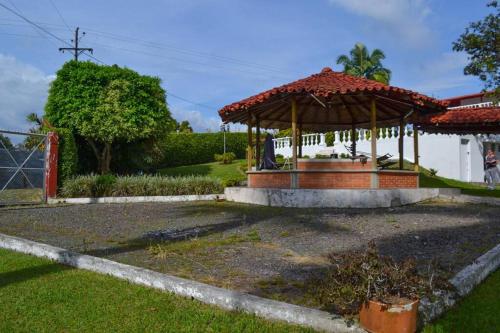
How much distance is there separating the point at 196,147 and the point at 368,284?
28050 millimetres

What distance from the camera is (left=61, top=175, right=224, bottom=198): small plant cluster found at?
51.3 feet

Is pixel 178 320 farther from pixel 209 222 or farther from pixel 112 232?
pixel 209 222

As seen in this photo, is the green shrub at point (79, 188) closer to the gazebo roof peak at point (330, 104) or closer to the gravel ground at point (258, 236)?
the gravel ground at point (258, 236)

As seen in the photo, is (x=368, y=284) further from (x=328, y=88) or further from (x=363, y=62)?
(x=363, y=62)

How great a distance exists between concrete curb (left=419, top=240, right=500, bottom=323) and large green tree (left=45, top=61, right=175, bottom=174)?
51.9 ft

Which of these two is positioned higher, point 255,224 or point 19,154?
point 19,154

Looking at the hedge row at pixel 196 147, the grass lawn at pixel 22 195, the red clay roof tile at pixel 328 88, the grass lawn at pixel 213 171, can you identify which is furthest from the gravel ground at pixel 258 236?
the hedge row at pixel 196 147

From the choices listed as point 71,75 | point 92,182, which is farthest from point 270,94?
point 71,75

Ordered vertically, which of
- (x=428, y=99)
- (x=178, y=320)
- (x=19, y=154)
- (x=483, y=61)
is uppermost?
(x=483, y=61)

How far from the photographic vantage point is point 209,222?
9688 mm

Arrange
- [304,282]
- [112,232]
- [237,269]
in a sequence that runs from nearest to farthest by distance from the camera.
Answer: [304,282] < [237,269] < [112,232]

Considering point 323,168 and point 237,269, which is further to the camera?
point 323,168

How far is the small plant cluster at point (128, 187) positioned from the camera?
615 inches

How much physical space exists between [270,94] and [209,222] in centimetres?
443
